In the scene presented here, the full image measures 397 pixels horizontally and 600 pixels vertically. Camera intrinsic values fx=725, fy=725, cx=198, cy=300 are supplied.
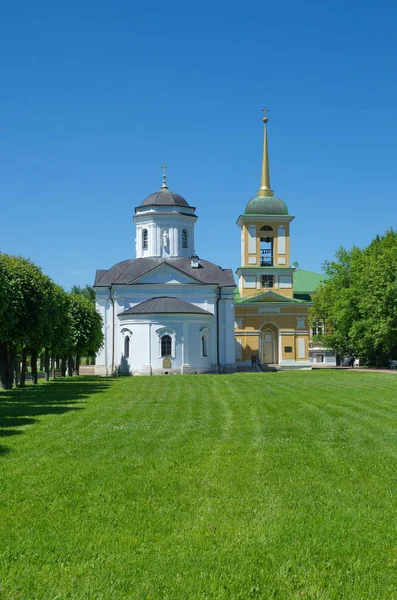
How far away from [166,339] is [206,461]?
142 ft

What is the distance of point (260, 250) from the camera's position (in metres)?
68.7

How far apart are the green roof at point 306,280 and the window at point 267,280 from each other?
2946cm

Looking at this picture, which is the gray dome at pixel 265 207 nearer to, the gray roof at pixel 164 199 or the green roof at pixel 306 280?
the gray roof at pixel 164 199

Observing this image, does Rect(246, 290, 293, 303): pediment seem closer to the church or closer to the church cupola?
the church

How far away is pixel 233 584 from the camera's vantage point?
6.75 m

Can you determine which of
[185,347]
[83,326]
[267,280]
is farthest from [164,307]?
[267,280]

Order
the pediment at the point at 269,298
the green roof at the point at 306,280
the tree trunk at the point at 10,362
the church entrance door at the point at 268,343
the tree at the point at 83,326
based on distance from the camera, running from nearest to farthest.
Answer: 1. the tree trunk at the point at 10,362
2. the tree at the point at 83,326
3. the pediment at the point at 269,298
4. the church entrance door at the point at 268,343
5. the green roof at the point at 306,280

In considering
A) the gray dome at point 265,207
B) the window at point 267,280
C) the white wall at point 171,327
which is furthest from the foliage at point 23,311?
the gray dome at point 265,207

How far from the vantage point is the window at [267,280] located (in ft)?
224

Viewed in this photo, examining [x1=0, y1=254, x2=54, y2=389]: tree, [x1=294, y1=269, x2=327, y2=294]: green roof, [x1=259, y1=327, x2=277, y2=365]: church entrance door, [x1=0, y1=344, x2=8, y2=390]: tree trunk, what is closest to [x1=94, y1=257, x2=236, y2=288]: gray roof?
[x1=259, y1=327, x2=277, y2=365]: church entrance door

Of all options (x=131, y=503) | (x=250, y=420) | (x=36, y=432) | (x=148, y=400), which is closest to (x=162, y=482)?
(x=131, y=503)

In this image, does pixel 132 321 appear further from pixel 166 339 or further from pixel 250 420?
pixel 250 420

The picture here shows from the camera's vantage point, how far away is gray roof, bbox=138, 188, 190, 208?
63781 mm

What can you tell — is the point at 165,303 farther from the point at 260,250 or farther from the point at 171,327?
the point at 260,250
